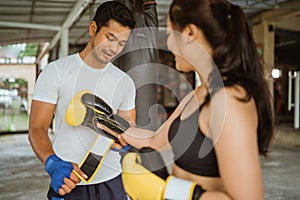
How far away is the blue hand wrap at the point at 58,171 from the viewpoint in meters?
0.93

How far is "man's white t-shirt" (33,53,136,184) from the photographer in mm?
1191

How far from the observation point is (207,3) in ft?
2.43

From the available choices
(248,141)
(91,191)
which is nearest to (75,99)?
(91,191)

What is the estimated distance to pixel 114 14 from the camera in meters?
1.16

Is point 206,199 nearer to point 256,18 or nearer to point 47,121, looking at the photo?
point 47,121

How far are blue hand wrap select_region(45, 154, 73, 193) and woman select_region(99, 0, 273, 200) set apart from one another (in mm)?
319

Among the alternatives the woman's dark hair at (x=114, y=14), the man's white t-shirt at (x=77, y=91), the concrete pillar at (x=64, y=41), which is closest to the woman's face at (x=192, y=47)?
the woman's dark hair at (x=114, y=14)

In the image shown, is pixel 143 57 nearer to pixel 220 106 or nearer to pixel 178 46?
pixel 178 46

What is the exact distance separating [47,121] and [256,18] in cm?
699

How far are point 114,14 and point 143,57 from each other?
209 mm

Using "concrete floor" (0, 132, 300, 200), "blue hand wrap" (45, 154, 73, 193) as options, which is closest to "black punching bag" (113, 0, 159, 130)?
"blue hand wrap" (45, 154, 73, 193)

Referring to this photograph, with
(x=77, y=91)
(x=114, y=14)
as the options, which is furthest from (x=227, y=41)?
(x=77, y=91)

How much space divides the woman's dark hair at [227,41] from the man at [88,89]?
46 cm

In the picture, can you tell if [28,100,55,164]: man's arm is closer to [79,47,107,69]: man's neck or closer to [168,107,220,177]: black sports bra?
[79,47,107,69]: man's neck
